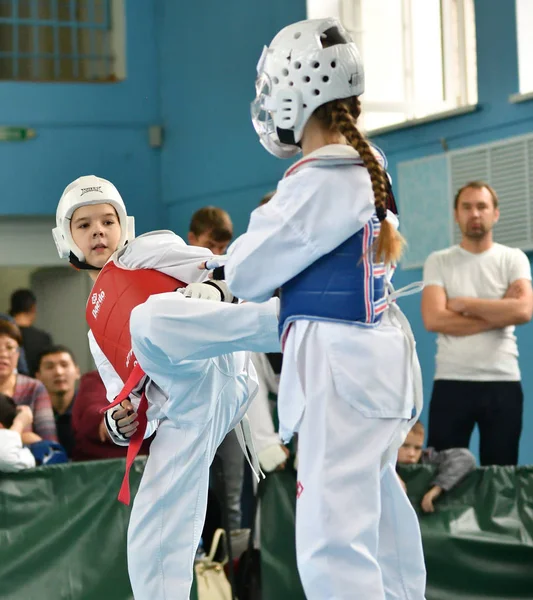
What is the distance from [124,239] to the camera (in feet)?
15.9

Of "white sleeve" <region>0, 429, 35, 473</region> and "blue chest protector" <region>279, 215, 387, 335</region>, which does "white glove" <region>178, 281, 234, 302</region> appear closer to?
"blue chest protector" <region>279, 215, 387, 335</region>

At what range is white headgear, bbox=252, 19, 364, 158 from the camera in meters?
3.57

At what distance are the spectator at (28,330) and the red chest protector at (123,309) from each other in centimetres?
366

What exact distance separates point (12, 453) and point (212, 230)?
1.80m

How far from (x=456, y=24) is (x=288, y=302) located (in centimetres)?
547

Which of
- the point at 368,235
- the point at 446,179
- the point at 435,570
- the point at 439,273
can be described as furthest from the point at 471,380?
the point at 368,235

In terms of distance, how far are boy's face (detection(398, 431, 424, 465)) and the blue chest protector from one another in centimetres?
302

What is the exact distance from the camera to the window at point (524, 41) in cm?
763

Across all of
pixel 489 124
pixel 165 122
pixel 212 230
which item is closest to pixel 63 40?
pixel 165 122

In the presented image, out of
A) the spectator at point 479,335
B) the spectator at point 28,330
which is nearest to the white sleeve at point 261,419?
the spectator at point 479,335

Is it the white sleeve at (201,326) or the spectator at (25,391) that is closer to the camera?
the white sleeve at (201,326)

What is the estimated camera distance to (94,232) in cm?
473

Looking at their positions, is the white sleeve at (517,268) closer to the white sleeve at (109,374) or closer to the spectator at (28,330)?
the white sleeve at (109,374)

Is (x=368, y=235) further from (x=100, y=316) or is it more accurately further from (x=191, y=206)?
(x=191, y=206)
